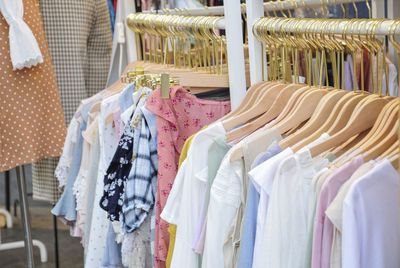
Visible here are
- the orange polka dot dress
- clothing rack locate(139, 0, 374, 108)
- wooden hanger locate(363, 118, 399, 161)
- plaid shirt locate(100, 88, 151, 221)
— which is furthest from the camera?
the orange polka dot dress

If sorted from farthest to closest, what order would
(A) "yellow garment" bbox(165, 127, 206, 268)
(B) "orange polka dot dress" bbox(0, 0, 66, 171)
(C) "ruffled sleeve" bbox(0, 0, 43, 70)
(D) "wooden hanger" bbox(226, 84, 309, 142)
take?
(B) "orange polka dot dress" bbox(0, 0, 66, 171) → (C) "ruffled sleeve" bbox(0, 0, 43, 70) → (A) "yellow garment" bbox(165, 127, 206, 268) → (D) "wooden hanger" bbox(226, 84, 309, 142)

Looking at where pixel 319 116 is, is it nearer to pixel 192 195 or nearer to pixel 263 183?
pixel 263 183

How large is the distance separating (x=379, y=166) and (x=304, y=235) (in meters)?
0.25

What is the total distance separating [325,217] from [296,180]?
0.40 feet

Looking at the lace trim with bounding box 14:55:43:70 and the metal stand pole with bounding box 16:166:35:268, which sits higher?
the lace trim with bounding box 14:55:43:70

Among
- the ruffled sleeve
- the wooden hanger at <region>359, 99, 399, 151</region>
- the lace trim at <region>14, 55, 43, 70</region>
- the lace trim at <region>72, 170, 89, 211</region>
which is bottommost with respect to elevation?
the lace trim at <region>72, 170, 89, 211</region>

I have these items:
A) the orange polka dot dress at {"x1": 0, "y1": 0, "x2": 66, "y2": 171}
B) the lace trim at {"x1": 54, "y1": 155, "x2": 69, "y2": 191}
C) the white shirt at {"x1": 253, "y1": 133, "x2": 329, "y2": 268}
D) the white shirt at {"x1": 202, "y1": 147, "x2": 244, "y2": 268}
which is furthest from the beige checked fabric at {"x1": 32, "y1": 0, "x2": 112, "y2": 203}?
the white shirt at {"x1": 253, "y1": 133, "x2": 329, "y2": 268}

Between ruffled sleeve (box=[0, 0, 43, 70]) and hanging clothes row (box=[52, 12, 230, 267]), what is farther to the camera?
ruffled sleeve (box=[0, 0, 43, 70])

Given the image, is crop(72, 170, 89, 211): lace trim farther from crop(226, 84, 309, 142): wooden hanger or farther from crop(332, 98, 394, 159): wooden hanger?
crop(332, 98, 394, 159): wooden hanger

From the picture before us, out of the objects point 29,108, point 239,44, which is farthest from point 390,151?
point 29,108

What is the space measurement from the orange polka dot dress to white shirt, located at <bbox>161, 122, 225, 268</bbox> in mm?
1419

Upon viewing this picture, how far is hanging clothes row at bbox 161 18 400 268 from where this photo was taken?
3.46 feet

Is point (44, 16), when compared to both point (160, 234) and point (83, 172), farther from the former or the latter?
point (160, 234)

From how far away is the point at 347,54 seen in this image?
258 centimetres
